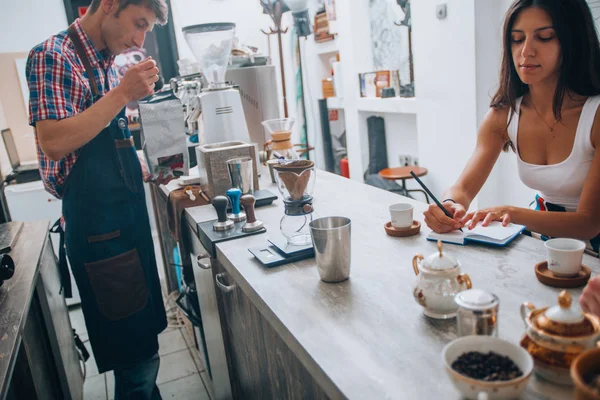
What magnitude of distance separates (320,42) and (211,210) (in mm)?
4011

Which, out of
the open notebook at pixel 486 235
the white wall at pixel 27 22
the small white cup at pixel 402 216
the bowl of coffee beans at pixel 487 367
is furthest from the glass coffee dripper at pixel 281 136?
the white wall at pixel 27 22

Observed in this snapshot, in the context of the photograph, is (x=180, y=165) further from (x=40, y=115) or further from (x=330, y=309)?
(x=330, y=309)

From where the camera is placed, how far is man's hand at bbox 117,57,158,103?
5.90ft

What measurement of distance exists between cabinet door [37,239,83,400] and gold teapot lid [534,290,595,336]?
1684mm

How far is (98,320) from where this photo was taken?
6.49ft

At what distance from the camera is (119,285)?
197 centimetres

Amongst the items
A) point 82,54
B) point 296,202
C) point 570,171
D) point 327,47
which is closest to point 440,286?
point 296,202

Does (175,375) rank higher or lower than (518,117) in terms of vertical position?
lower

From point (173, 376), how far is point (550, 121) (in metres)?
2.24

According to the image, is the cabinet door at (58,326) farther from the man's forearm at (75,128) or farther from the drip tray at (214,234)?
the drip tray at (214,234)

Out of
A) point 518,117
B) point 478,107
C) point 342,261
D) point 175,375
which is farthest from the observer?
point 478,107

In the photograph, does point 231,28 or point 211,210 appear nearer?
point 211,210

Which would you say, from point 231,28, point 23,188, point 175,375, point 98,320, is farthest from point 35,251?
point 23,188

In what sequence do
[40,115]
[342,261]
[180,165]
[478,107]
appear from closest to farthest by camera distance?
[342,261] → [40,115] → [180,165] → [478,107]
